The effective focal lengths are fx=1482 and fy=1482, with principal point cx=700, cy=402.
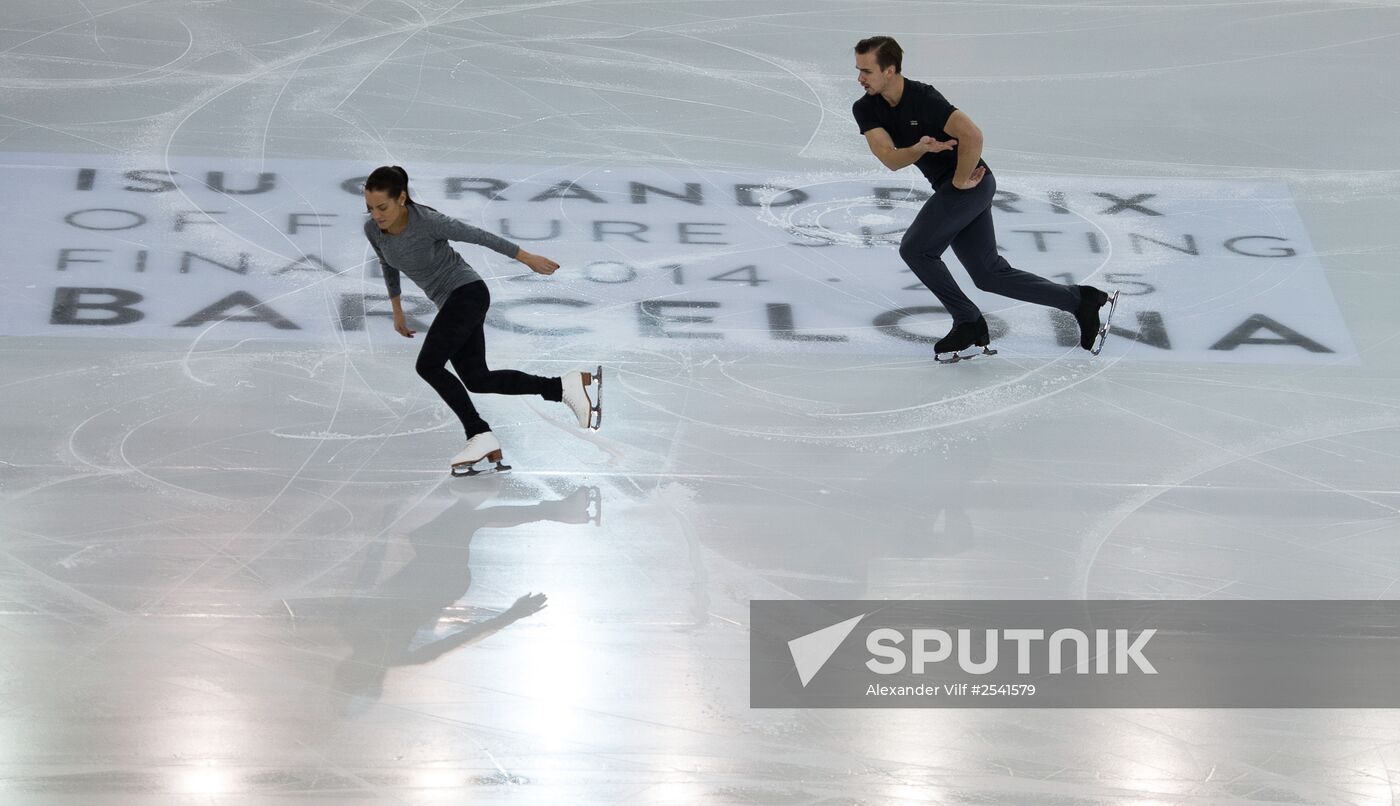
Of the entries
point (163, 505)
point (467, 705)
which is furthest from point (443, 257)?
point (467, 705)

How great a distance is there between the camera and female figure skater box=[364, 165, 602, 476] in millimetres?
4996

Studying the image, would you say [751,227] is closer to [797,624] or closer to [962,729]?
[797,624]

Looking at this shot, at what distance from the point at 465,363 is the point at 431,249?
42 centimetres

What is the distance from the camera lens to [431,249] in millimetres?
Answer: 5125

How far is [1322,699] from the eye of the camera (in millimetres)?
4359

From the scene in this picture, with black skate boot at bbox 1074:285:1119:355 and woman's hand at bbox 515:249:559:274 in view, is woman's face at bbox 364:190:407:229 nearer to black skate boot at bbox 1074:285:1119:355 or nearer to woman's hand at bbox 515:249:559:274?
woman's hand at bbox 515:249:559:274

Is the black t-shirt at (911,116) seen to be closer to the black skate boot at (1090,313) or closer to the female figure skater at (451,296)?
the black skate boot at (1090,313)

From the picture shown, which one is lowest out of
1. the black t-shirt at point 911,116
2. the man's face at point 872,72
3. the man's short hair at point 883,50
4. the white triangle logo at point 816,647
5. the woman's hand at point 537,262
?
the white triangle logo at point 816,647

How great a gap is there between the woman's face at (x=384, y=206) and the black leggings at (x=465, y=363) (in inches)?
14.9

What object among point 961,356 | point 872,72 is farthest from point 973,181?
point 961,356

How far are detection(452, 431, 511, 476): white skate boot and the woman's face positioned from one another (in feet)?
2.67

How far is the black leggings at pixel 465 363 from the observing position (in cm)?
509

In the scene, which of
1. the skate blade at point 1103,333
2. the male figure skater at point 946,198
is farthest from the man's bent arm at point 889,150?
the skate blade at point 1103,333

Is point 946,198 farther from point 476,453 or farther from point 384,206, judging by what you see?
point 384,206
